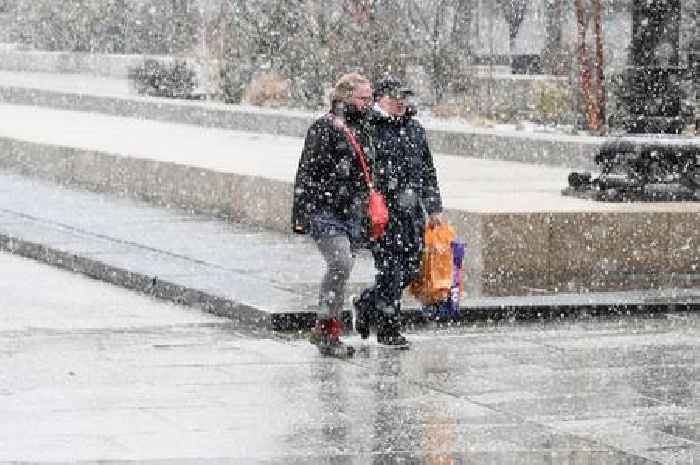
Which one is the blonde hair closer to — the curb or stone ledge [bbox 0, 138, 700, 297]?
the curb

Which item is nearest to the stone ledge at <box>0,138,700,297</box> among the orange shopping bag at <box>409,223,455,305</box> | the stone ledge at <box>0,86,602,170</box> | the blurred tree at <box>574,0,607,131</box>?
the orange shopping bag at <box>409,223,455,305</box>

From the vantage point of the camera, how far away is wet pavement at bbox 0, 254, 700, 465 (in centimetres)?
909

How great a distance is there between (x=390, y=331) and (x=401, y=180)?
0.94 m

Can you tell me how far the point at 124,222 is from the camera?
19.2m

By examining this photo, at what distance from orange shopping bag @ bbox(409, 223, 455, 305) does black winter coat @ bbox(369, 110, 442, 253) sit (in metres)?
0.09

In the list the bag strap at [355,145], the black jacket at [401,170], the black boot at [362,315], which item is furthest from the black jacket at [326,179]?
the black boot at [362,315]

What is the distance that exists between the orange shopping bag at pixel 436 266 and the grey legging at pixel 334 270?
0.51m

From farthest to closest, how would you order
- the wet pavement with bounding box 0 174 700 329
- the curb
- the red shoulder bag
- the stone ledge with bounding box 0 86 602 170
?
1. the stone ledge with bounding box 0 86 602 170
2. the wet pavement with bounding box 0 174 700 329
3. the curb
4. the red shoulder bag

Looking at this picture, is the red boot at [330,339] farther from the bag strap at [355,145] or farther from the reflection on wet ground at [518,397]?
the bag strap at [355,145]

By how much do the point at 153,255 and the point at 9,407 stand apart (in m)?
6.30

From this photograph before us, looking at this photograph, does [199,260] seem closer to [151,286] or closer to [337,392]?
[151,286]

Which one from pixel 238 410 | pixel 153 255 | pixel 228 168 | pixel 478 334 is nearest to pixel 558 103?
pixel 228 168

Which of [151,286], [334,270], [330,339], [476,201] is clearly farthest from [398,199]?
[476,201]

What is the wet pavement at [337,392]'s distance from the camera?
9.09 metres
